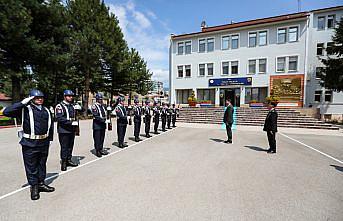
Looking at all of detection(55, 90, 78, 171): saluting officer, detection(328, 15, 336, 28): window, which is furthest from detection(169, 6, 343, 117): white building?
detection(55, 90, 78, 171): saluting officer

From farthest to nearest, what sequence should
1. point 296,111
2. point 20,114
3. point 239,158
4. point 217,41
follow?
point 217,41 < point 296,111 < point 239,158 < point 20,114

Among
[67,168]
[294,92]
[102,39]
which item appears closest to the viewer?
[67,168]

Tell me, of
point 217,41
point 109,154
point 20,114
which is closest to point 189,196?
point 20,114

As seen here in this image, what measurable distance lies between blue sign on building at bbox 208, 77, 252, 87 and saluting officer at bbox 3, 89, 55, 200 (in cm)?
2423

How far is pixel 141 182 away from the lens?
4.26m

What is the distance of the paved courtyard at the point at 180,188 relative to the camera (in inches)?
120

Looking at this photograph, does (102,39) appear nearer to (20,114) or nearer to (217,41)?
(217,41)

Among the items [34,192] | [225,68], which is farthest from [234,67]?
[34,192]

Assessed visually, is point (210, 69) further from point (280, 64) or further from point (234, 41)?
point (280, 64)

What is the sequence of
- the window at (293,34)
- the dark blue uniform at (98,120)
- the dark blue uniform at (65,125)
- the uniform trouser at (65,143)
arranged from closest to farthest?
the dark blue uniform at (65,125) → the uniform trouser at (65,143) → the dark blue uniform at (98,120) → the window at (293,34)

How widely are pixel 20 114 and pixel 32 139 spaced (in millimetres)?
473

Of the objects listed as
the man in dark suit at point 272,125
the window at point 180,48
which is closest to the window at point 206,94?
the window at point 180,48

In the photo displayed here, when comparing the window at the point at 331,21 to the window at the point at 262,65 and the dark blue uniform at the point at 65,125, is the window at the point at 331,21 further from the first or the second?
the dark blue uniform at the point at 65,125

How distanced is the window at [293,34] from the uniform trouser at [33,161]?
88.5 ft
